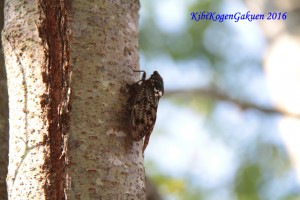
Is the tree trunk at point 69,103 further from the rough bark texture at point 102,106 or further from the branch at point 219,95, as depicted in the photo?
the branch at point 219,95

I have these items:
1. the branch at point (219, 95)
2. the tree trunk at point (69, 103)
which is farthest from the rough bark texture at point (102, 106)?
the branch at point (219, 95)

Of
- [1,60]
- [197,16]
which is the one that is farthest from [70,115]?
[197,16]

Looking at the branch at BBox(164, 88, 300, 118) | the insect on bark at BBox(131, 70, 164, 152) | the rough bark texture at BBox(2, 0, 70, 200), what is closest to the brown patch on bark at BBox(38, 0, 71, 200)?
the rough bark texture at BBox(2, 0, 70, 200)

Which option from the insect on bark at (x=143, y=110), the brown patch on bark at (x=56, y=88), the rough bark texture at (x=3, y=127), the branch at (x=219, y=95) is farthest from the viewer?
the branch at (x=219, y=95)

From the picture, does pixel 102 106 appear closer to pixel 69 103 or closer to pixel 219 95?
pixel 69 103

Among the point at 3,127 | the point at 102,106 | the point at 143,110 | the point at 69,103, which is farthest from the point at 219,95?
the point at 69,103

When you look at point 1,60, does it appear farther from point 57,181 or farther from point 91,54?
point 57,181
